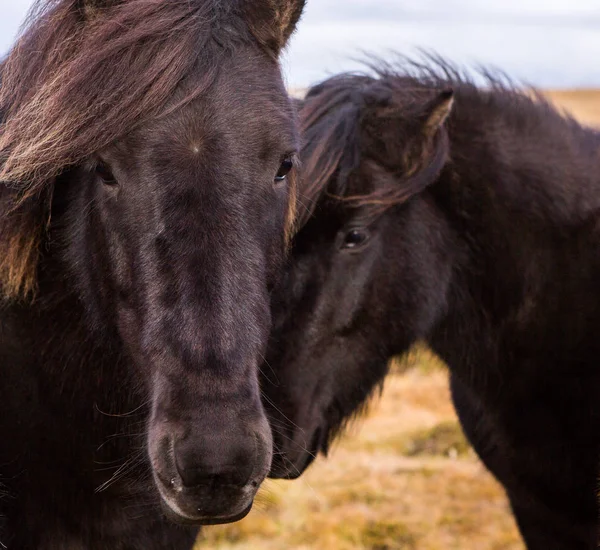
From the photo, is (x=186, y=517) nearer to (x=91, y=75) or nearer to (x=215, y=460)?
(x=215, y=460)

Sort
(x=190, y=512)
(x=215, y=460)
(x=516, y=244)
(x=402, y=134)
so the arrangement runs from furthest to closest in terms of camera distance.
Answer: (x=516, y=244), (x=402, y=134), (x=190, y=512), (x=215, y=460)

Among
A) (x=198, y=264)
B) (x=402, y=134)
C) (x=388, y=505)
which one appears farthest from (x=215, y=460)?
(x=388, y=505)

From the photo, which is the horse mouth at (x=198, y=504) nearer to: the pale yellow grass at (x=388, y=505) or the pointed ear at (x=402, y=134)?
the pointed ear at (x=402, y=134)

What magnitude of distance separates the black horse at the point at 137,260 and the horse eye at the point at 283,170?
0.04 ft

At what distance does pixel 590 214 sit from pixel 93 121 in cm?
259

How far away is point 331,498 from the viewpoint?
6234 millimetres

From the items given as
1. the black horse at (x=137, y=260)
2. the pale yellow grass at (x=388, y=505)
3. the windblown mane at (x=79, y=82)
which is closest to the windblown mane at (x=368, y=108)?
the black horse at (x=137, y=260)

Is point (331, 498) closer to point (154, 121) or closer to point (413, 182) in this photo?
point (413, 182)

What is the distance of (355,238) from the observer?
3.93m

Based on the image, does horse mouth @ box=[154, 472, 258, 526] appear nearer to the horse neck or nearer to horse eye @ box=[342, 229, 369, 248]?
horse eye @ box=[342, 229, 369, 248]

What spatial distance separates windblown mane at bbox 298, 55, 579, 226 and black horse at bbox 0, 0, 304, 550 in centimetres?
75

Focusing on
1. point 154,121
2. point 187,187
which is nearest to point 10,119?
point 154,121

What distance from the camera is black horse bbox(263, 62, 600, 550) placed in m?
3.87

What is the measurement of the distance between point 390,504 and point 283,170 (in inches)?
155
